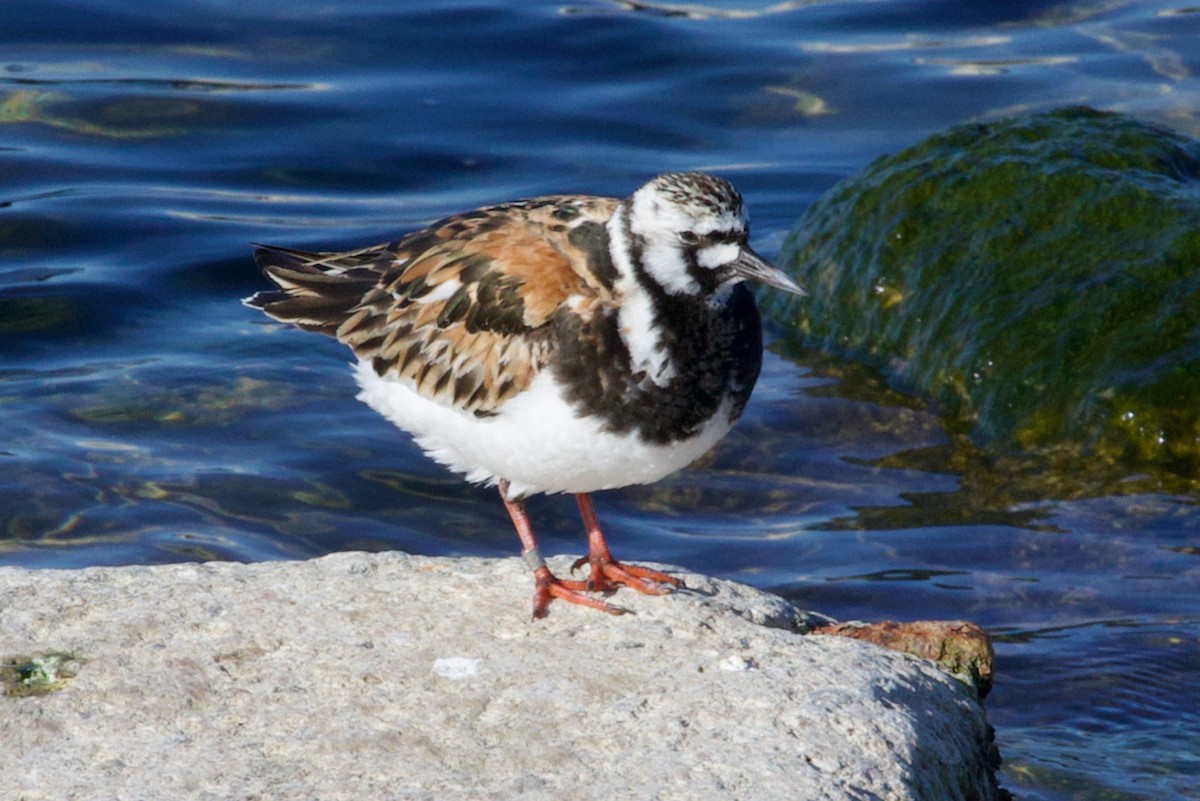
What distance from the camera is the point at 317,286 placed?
→ 18.3ft

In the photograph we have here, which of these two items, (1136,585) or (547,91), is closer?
(1136,585)

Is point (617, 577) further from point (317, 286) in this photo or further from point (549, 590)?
point (317, 286)

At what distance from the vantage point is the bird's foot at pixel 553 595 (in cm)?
450

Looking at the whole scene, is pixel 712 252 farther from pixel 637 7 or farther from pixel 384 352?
pixel 637 7

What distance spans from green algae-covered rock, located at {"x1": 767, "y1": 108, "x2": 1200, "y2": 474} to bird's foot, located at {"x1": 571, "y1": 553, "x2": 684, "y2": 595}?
2.94 meters

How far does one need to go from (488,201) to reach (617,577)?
5.73 meters

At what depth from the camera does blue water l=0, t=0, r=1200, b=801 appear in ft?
20.4

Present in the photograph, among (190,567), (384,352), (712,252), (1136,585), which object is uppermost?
(712,252)

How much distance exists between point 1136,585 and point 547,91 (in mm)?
6993

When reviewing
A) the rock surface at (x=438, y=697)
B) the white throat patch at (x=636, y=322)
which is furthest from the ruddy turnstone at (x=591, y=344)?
the rock surface at (x=438, y=697)

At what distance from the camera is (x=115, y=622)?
420cm

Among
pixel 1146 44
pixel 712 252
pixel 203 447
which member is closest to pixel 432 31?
pixel 1146 44

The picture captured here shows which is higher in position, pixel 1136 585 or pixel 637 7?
A: pixel 637 7

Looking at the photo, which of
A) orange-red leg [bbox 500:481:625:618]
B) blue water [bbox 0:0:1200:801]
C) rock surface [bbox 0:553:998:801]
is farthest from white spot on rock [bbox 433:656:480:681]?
blue water [bbox 0:0:1200:801]
